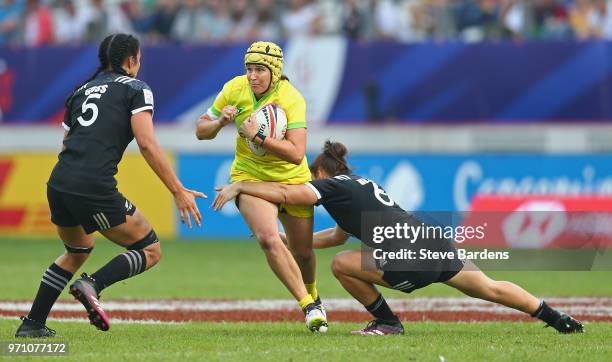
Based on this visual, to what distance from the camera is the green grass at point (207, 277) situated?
13961 millimetres

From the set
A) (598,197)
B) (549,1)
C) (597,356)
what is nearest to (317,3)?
(549,1)

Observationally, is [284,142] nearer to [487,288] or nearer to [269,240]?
[269,240]

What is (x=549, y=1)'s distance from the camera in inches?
851

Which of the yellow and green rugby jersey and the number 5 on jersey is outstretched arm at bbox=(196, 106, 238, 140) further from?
the number 5 on jersey

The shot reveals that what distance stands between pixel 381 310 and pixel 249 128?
1724mm

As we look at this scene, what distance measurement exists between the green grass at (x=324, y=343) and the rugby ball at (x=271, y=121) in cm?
154

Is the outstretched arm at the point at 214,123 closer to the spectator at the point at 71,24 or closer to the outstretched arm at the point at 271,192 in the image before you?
the outstretched arm at the point at 271,192

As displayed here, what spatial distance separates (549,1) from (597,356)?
46.4 feet

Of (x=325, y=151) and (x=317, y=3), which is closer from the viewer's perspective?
(x=325, y=151)

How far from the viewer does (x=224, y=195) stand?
9344 mm

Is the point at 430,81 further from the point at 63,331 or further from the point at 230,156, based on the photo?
the point at 63,331

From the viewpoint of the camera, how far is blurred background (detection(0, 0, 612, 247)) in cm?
2070

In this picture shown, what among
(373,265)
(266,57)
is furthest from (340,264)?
(266,57)

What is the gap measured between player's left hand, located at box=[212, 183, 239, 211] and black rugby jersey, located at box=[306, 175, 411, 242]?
588 mm
